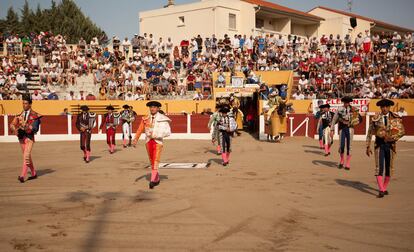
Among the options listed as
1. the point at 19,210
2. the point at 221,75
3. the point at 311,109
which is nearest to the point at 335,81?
the point at 311,109

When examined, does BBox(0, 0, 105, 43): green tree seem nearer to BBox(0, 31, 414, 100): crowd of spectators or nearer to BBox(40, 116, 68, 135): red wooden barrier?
BBox(0, 31, 414, 100): crowd of spectators

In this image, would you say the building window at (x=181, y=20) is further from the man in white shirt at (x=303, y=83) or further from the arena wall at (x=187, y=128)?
the arena wall at (x=187, y=128)

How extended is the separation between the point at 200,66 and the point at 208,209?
57.9 feet

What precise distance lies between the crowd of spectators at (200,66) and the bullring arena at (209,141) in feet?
0.30

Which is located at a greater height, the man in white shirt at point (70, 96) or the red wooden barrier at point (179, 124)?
the man in white shirt at point (70, 96)

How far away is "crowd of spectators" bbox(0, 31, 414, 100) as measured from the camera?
20562 mm

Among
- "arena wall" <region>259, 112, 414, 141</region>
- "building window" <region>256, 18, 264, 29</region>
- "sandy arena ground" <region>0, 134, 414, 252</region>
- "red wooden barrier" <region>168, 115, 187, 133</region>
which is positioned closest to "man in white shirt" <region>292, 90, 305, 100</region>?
"arena wall" <region>259, 112, 414, 141</region>

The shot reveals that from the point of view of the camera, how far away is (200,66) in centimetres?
2312

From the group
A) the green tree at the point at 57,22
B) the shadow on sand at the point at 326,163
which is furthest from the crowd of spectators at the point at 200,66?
the green tree at the point at 57,22

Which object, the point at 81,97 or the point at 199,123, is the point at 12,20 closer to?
the point at 81,97

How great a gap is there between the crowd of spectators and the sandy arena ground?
10546 millimetres

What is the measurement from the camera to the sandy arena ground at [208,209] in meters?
4.68

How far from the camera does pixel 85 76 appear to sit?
880 inches

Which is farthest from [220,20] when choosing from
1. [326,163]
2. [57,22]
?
[57,22]
